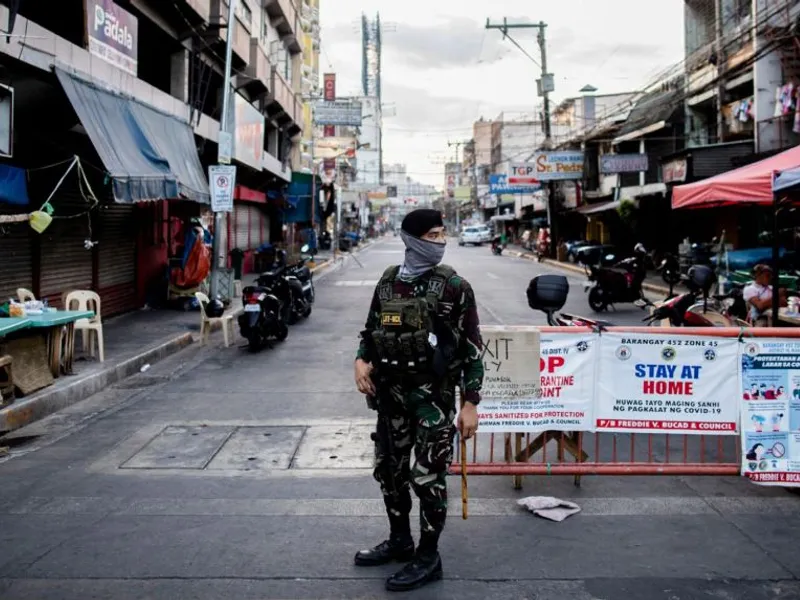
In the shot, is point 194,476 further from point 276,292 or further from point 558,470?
point 276,292

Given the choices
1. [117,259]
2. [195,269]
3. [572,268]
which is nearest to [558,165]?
[572,268]

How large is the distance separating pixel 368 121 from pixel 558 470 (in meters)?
128

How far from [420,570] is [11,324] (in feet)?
17.8

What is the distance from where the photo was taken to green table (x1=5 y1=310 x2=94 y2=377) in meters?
8.18

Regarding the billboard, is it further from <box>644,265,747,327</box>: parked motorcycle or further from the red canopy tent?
the red canopy tent

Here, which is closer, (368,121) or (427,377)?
(427,377)

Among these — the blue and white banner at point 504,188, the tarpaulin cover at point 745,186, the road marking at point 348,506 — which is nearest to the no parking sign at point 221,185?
the tarpaulin cover at point 745,186

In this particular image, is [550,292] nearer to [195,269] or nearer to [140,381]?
[140,381]

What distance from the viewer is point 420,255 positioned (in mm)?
3979

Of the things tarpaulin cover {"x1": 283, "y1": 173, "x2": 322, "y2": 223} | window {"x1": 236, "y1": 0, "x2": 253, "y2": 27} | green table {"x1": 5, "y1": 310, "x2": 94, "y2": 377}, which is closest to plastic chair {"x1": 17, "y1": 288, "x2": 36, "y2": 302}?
green table {"x1": 5, "y1": 310, "x2": 94, "y2": 377}

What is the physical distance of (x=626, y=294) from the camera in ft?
55.6

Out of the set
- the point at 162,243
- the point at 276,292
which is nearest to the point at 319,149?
the point at 162,243

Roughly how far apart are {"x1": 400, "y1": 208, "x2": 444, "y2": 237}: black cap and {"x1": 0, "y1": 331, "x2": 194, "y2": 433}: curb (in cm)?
504

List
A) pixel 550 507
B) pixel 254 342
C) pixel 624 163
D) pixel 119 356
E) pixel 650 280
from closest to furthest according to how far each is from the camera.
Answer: pixel 550 507
pixel 119 356
pixel 254 342
pixel 650 280
pixel 624 163
